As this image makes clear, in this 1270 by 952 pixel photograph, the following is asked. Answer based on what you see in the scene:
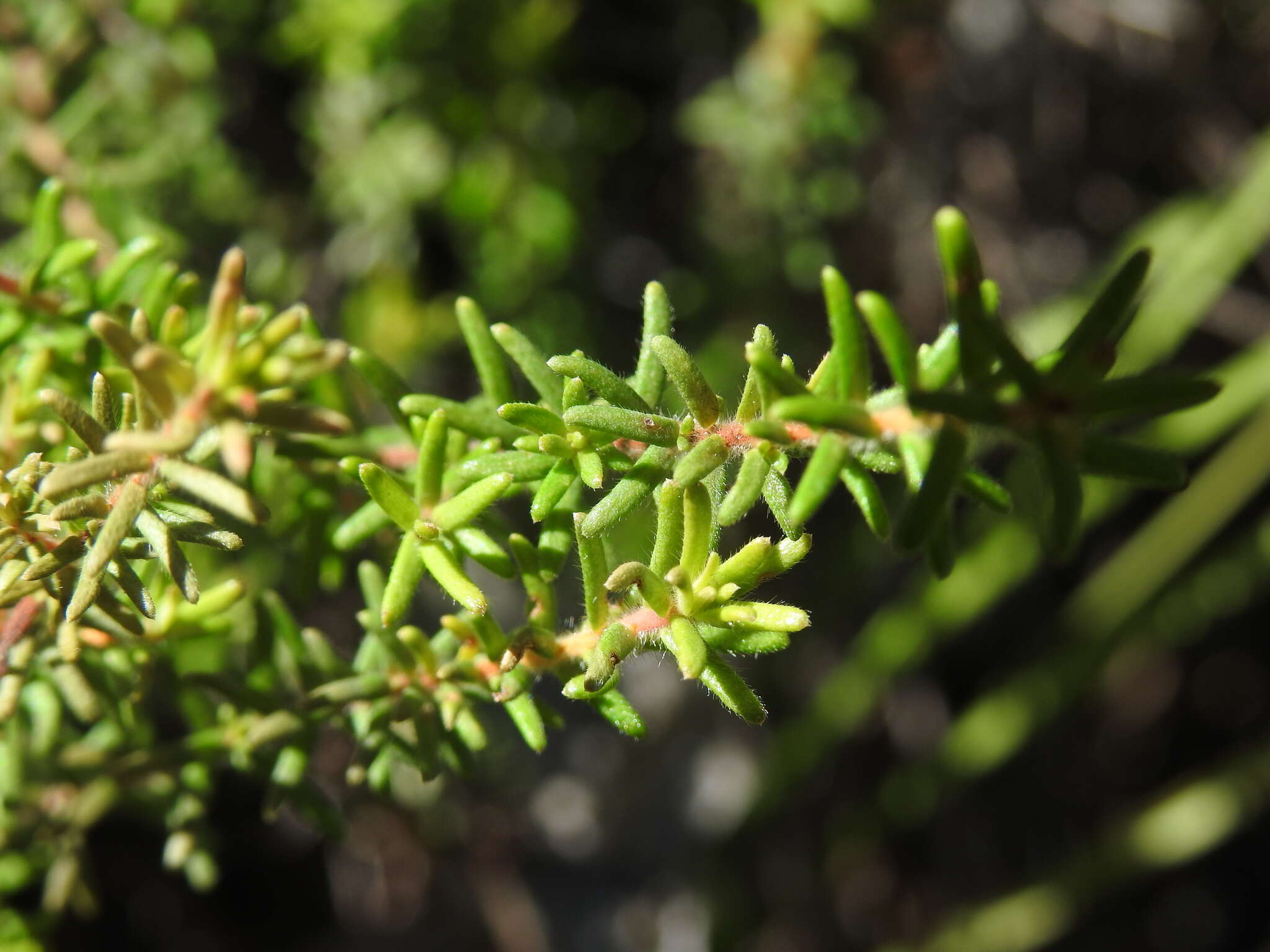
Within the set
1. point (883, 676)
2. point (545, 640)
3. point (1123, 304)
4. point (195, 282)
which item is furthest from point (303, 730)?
point (883, 676)

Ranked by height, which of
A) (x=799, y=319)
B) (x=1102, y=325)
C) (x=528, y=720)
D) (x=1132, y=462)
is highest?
(x=1102, y=325)

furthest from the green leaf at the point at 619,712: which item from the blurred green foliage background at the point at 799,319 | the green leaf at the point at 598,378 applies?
the blurred green foliage background at the point at 799,319

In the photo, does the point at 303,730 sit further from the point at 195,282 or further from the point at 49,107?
the point at 49,107

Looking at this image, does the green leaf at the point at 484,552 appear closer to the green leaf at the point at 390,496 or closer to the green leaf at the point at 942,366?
the green leaf at the point at 390,496

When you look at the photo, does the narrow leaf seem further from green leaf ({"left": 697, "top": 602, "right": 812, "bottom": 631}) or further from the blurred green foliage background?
the blurred green foliage background

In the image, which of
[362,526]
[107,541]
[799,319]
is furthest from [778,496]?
[799,319]

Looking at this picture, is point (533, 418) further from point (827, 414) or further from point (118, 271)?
point (118, 271)

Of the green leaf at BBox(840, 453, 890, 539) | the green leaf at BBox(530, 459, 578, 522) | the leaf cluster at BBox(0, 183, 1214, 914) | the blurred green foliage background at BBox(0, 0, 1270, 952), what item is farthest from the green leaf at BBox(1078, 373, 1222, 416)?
the blurred green foliage background at BBox(0, 0, 1270, 952)
